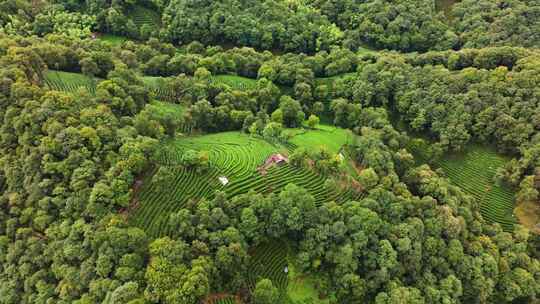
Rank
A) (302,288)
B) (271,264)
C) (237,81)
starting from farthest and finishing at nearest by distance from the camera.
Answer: (237,81) → (271,264) → (302,288)

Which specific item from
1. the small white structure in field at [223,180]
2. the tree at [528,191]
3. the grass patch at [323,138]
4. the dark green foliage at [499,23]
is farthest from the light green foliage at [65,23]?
the tree at [528,191]

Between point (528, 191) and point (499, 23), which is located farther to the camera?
point (499, 23)

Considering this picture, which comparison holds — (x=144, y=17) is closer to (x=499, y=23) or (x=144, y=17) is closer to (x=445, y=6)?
(x=445, y=6)

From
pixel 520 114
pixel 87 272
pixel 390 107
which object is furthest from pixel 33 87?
pixel 520 114

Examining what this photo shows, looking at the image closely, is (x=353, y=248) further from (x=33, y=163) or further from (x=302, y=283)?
(x=33, y=163)

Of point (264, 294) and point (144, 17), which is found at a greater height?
point (144, 17)

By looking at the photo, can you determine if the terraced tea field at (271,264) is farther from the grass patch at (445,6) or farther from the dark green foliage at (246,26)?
the grass patch at (445,6)

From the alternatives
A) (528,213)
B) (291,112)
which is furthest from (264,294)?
(528,213)
